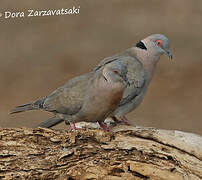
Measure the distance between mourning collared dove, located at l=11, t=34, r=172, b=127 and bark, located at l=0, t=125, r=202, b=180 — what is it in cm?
34

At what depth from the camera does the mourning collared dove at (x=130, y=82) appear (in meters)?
3.29

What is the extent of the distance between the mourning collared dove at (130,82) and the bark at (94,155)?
34 centimetres

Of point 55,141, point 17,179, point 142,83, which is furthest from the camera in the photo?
point 142,83

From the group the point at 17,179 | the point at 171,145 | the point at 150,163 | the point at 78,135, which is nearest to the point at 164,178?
the point at 150,163

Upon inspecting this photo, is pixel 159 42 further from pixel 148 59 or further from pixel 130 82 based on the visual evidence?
pixel 130 82

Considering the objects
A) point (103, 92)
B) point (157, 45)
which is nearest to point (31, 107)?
point (103, 92)

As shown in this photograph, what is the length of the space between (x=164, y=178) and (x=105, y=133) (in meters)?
0.51

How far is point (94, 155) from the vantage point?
2844mm

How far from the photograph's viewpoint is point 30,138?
2955 mm

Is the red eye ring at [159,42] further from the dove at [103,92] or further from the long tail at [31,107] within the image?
the long tail at [31,107]

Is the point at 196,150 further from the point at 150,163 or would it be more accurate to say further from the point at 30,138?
the point at 30,138

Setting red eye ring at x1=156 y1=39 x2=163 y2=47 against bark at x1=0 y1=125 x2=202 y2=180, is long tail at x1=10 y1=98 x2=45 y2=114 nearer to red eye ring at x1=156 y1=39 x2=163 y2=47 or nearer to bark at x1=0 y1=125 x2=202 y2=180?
bark at x1=0 y1=125 x2=202 y2=180

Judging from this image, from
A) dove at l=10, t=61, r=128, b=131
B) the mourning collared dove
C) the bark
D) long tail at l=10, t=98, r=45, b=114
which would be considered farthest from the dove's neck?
long tail at l=10, t=98, r=45, b=114

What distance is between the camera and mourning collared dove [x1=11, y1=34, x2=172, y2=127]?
329 cm
